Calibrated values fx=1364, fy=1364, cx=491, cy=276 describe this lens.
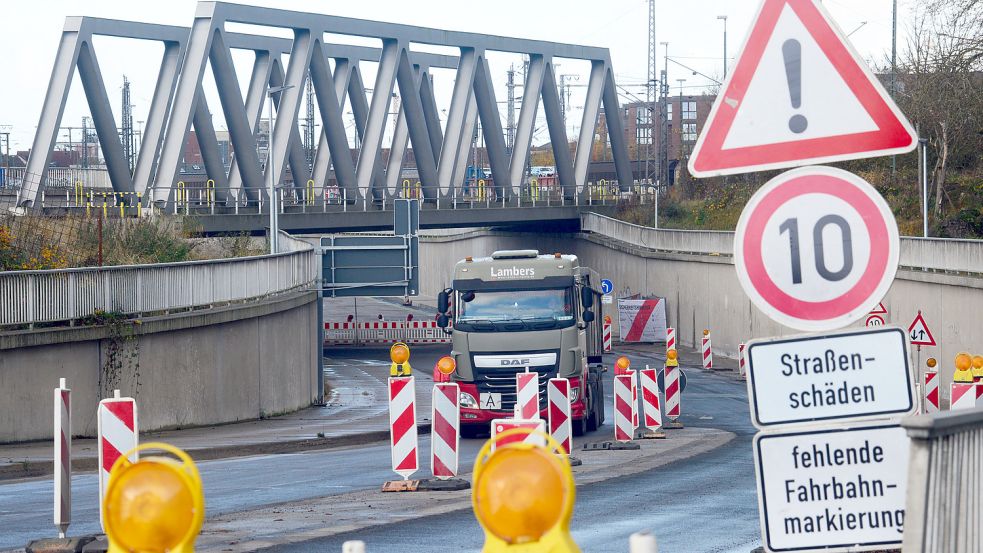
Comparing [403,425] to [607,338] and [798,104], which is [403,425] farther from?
[607,338]

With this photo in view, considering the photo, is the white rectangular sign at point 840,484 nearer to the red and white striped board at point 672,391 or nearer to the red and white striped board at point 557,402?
the red and white striped board at point 557,402

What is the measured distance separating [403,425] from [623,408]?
7391 mm

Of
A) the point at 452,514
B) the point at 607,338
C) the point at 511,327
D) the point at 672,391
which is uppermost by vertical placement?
the point at 511,327

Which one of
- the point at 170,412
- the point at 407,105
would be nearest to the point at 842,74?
the point at 170,412

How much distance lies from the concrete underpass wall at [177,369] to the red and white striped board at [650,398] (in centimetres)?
887

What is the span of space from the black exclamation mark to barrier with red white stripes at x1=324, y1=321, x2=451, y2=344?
51.9m

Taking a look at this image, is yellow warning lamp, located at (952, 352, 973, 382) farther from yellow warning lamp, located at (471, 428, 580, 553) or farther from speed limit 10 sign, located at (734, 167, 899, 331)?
yellow warning lamp, located at (471, 428, 580, 553)

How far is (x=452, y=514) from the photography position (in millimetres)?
12383

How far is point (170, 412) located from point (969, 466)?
68.4 ft

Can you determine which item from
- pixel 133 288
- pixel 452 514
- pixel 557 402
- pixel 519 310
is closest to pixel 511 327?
pixel 519 310

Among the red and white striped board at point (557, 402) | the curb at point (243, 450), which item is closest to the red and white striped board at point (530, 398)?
the red and white striped board at point (557, 402)

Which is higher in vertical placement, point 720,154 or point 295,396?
point 720,154

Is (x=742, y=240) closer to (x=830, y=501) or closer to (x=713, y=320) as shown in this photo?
(x=830, y=501)

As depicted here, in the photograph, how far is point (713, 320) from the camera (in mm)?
50781
